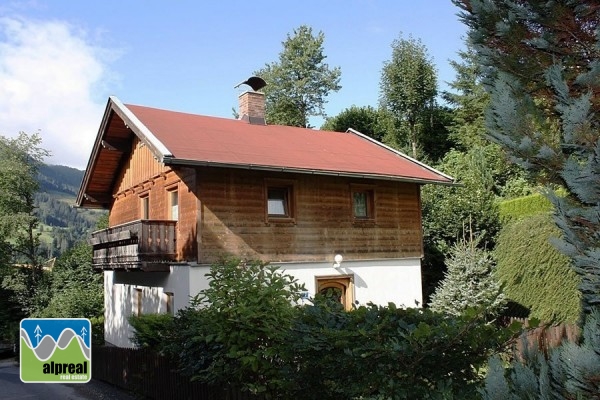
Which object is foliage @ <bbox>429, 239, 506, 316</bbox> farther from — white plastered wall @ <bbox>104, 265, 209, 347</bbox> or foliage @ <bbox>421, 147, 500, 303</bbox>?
white plastered wall @ <bbox>104, 265, 209, 347</bbox>

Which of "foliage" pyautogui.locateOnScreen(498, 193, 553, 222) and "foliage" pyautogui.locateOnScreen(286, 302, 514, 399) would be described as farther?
"foliage" pyautogui.locateOnScreen(498, 193, 553, 222)

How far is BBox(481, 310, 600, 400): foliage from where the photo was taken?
8.86 ft

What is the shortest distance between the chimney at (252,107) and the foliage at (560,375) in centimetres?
1827

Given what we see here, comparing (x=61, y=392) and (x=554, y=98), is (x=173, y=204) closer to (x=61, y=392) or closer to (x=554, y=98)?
(x=61, y=392)

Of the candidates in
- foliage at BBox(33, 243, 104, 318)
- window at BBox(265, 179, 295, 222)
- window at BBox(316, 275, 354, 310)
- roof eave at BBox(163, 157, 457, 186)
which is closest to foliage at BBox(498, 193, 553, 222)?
roof eave at BBox(163, 157, 457, 186)

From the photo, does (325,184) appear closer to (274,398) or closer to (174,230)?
(174,230)

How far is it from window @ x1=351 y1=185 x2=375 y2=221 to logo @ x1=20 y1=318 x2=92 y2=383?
44.3 ft

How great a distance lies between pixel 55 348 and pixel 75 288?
24072 mm

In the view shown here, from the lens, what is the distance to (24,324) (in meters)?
4.90

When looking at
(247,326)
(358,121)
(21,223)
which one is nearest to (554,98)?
(247,326)

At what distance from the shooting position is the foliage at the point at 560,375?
270cm

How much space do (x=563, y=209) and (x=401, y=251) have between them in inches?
615

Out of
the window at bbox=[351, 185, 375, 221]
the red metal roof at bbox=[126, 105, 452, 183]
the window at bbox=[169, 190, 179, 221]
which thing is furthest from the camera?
the window at bbox=[351, 185, 375, 221]

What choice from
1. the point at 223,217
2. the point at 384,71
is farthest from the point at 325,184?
the point at 384,71
